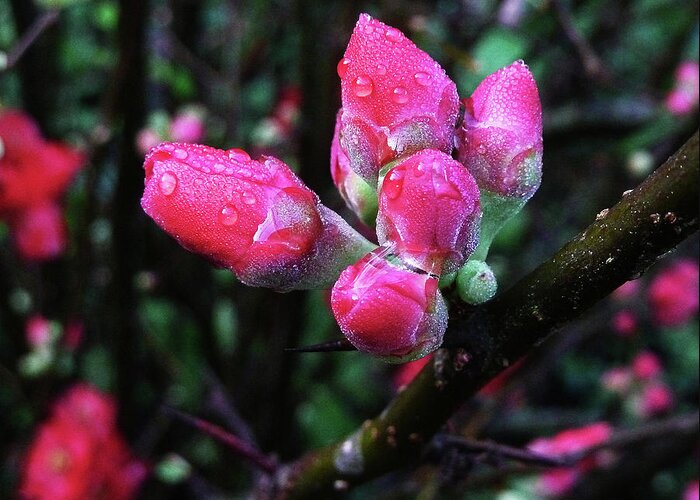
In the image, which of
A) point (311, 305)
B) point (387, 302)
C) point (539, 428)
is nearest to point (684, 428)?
point (387, 302)

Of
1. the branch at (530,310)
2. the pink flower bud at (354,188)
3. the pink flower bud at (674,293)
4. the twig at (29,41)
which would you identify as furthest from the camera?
the pink flower bud at (674,293)

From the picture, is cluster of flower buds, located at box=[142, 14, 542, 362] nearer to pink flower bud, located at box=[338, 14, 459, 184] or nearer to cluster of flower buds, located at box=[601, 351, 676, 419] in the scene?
pink flower bud, located at box=[338, 14, 459, 184]

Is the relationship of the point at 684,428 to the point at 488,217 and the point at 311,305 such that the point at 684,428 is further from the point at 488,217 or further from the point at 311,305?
the point at 311,305

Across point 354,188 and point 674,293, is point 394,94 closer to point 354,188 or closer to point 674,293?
point 354,188

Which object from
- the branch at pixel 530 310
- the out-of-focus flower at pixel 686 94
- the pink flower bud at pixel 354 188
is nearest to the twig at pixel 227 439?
the branch at pixel 530 310

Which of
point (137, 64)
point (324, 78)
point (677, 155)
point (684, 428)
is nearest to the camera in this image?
point (677, 155)

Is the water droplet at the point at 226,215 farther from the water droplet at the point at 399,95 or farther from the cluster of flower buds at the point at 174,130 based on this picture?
the cluster of flower buds at the point at 174,130

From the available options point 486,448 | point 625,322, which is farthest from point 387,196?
point 625,322
